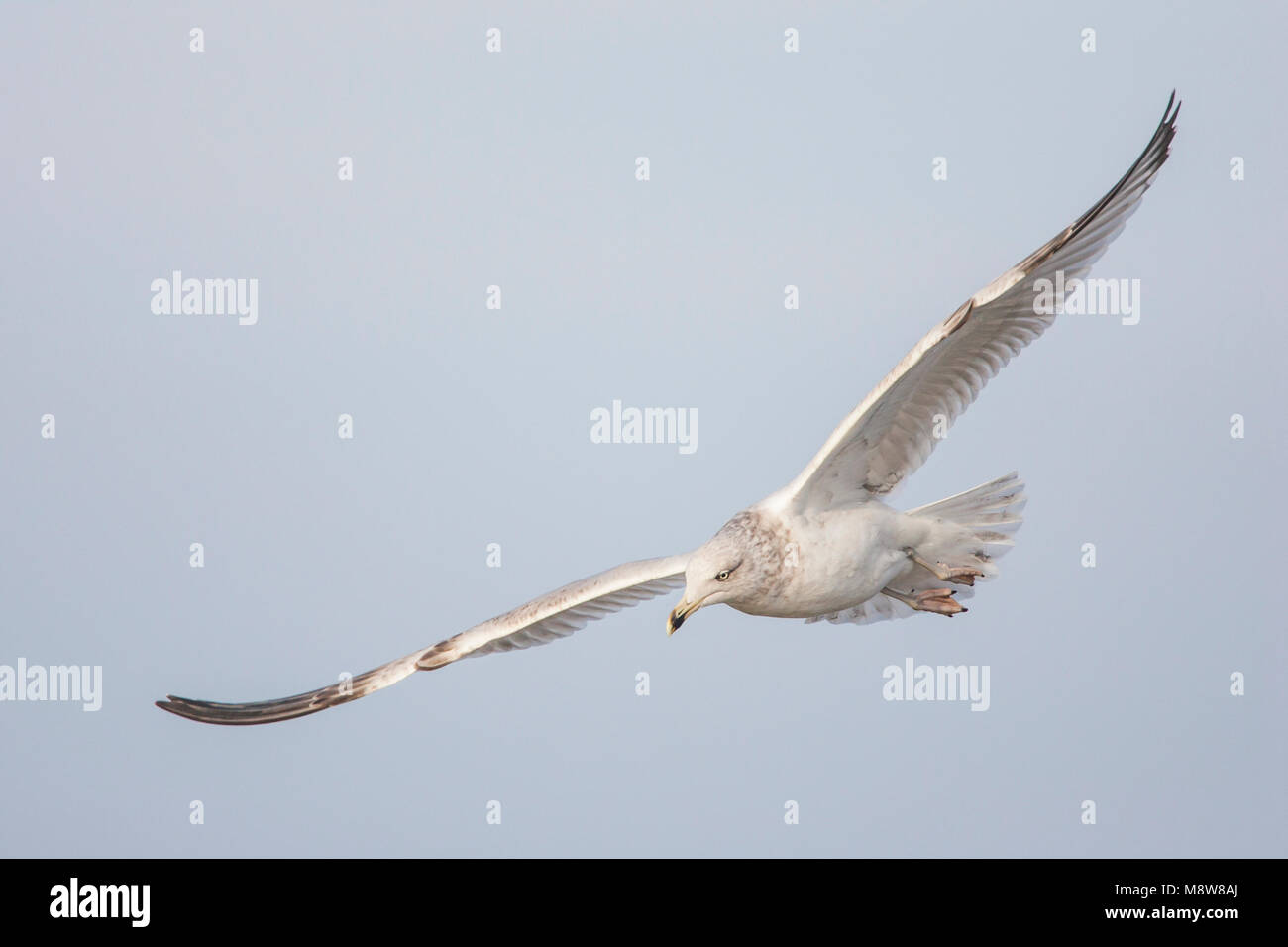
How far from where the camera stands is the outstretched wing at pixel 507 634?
1090 centimetres

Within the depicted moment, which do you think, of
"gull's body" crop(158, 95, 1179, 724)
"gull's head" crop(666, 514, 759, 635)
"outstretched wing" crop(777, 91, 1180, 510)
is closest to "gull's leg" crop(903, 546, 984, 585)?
"gull's body" crop(158, 95, 1179, 724)

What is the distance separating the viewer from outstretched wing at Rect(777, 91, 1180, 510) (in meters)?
9.45

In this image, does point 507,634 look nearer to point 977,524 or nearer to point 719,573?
point 719,573

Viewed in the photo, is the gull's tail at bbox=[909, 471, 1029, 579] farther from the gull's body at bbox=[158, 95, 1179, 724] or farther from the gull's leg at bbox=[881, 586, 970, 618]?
the gull's leg at bbox=[881, 586, 970, 618]

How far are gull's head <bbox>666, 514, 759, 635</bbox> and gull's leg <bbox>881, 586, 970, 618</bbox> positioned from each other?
166 centimetres

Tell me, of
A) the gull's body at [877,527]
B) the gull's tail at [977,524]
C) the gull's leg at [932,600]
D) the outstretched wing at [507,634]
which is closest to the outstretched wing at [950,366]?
the gull's body at [877,527]

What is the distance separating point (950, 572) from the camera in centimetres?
1086

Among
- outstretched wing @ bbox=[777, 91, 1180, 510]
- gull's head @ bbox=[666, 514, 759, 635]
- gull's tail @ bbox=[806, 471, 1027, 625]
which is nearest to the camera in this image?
outstretched wing @ bbox=[777, 91, 1180, 510]

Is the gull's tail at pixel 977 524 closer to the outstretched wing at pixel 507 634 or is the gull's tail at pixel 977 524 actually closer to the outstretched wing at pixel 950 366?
the outstretched wing at pixel 950 366

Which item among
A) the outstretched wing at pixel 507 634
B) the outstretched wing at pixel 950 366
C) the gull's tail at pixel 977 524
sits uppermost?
the outstretched wing at pixel 950 366

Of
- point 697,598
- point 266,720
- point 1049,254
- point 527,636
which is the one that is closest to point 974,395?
point 1049,254

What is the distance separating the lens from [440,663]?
11.3 metres

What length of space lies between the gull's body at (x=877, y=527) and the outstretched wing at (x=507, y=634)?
0.5 inches

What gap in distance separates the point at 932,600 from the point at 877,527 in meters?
0.99
